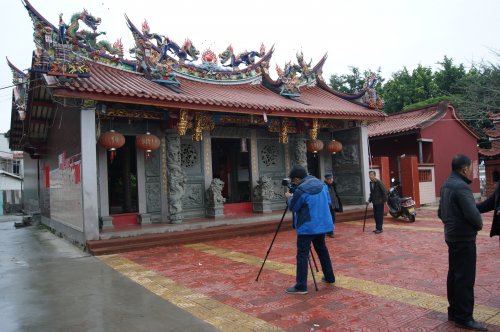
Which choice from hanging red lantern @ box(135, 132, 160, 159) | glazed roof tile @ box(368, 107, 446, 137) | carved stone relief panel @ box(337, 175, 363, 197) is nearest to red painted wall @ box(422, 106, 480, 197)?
glazed roof tile @ box(368, 107, 446, 137)

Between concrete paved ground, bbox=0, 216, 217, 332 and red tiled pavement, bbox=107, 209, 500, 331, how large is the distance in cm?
65

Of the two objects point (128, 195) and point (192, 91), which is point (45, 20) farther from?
point (128, 195)

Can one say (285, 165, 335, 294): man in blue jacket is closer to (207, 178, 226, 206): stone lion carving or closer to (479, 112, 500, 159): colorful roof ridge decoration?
(207, 178, 226, 206): stone lion carving

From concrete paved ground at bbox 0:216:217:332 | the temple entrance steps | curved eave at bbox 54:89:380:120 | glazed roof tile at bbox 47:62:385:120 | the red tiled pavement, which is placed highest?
glazed roof tile at bbox 47:62:385:120

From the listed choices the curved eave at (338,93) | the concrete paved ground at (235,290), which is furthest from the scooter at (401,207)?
the curved eave at (338,93)

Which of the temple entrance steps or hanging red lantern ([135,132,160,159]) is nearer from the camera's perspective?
the temple entrance steps

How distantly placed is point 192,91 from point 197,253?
15.2ft

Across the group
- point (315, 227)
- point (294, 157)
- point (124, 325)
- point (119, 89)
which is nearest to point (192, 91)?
point (119, 89)

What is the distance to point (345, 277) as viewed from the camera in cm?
524

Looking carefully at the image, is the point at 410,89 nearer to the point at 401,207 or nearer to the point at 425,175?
the point at 425,175

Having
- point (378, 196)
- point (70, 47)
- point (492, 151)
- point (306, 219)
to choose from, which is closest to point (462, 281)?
point (306, 219)

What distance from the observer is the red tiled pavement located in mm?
3688

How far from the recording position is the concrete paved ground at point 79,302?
3.76 m

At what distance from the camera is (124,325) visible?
3740 millimetres
